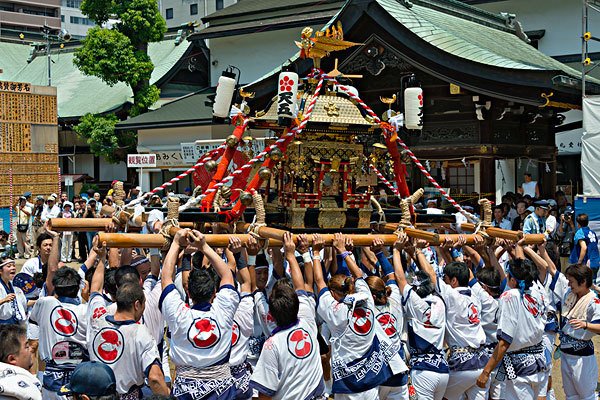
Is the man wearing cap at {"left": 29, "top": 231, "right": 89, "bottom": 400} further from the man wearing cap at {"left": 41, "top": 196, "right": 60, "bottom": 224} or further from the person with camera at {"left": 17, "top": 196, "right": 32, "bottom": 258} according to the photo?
the person with camera at {"left": 17, "top": 196, "right": 32, "bottom": 258}

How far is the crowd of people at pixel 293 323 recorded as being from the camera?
4.71 metres

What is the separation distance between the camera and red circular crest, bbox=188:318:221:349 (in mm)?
4625

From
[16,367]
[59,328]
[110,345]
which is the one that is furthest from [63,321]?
[16,367]

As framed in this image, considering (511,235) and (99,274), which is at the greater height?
(511,235)

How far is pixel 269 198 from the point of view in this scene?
7.35m

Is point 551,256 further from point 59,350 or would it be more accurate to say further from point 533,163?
point 533,163

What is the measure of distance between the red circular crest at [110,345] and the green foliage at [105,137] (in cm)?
2103

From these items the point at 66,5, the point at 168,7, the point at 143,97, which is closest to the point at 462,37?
the point at 143,97

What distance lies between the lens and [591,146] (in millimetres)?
12609

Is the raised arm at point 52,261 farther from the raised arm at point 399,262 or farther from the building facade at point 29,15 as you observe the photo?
the building facade at point 29,15

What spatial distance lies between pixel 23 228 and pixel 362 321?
16404 mm

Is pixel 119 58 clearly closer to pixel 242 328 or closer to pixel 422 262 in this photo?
pixel 422 262

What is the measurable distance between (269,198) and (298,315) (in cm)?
259

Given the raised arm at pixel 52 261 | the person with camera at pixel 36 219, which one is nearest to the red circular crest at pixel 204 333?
the raised arm at pixel 52 261
